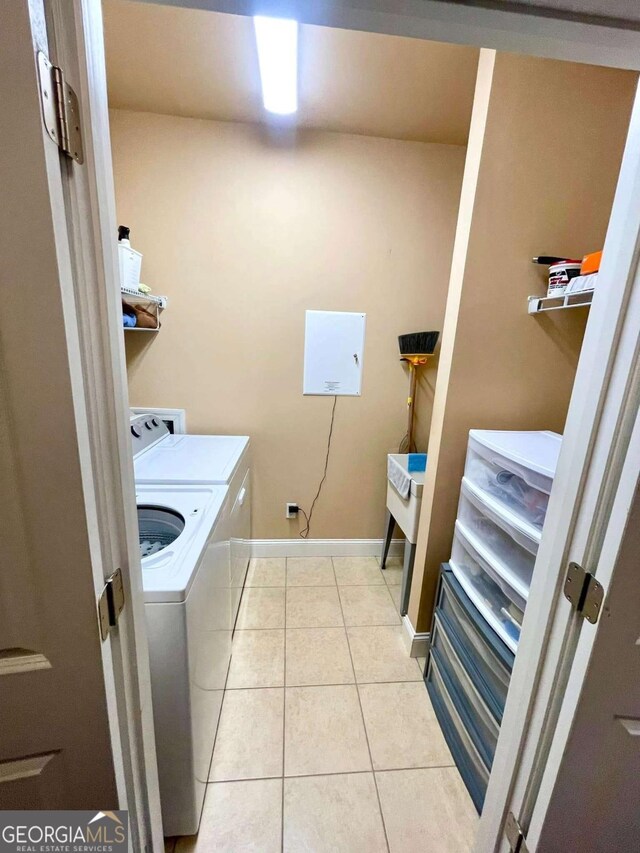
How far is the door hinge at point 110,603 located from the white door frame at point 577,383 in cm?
3

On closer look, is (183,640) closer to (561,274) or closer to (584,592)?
(584,592)

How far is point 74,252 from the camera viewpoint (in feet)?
1.67

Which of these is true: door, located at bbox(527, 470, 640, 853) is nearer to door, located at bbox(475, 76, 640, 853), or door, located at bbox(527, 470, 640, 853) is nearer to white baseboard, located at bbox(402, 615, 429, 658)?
door, located at bbox(475, 76, 640, 853)

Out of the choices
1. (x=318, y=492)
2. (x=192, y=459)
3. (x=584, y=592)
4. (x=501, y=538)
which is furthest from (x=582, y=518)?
(x=318, y=492)

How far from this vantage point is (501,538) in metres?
1.33

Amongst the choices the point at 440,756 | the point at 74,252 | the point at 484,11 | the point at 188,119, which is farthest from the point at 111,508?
the point at 188,119

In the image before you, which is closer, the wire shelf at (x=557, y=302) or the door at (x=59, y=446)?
the door at (x=59, y=446)

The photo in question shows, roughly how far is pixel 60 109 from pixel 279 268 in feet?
5.96

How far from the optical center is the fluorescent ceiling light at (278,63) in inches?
52.0

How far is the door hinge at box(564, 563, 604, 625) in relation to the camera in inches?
26.3

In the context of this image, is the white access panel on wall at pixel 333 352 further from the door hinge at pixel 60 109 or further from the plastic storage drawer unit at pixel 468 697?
the door hinge at pixel 60 109

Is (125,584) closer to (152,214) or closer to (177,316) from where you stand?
(177,316)

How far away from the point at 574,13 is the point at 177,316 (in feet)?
6.85

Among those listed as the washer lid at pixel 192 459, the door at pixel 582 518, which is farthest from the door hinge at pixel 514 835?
the washer lid at pixel 192 459
